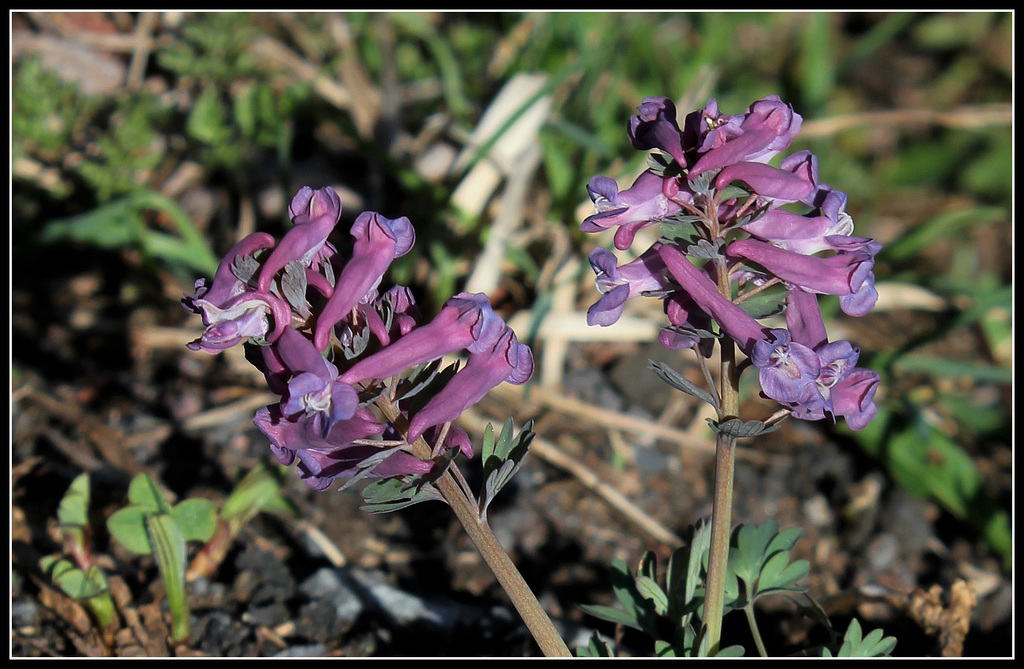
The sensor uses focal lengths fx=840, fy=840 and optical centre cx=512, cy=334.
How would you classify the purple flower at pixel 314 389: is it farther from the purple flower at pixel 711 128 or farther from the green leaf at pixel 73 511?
the green leaf at pixel 73 511

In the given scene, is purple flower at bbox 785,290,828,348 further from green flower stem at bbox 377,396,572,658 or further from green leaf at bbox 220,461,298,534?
green leaf at bbox 220,461,298,534

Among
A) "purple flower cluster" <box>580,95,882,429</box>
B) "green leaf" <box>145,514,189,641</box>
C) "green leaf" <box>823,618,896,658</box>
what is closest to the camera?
"purple flower cluster" <box>580,95,882,429</box>

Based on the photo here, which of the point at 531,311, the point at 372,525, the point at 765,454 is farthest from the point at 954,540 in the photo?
the point at 372,525

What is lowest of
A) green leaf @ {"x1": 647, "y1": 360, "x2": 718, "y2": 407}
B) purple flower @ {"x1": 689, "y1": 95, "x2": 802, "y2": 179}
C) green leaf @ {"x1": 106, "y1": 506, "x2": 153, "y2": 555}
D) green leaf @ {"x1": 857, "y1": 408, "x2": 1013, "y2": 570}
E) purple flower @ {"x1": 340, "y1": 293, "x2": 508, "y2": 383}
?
green leaf @ {"x1": 857, "y1": 408, "x2": 1013, "y2": 570}

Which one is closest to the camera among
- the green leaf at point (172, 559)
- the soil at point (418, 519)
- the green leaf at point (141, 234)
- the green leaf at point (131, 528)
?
the green leaf at point (172, 559)

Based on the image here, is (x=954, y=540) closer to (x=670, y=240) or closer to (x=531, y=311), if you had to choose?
(x=531, y=311)

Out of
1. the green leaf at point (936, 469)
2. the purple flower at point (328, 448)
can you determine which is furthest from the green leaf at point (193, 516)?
the green leaf at point (936, 469)

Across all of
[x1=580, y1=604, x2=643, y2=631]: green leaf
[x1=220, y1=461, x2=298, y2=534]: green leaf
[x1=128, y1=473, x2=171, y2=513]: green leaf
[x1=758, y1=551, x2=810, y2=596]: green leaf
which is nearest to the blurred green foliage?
[x1=220, y1=461, x2=298, y2=534]: green leaf
